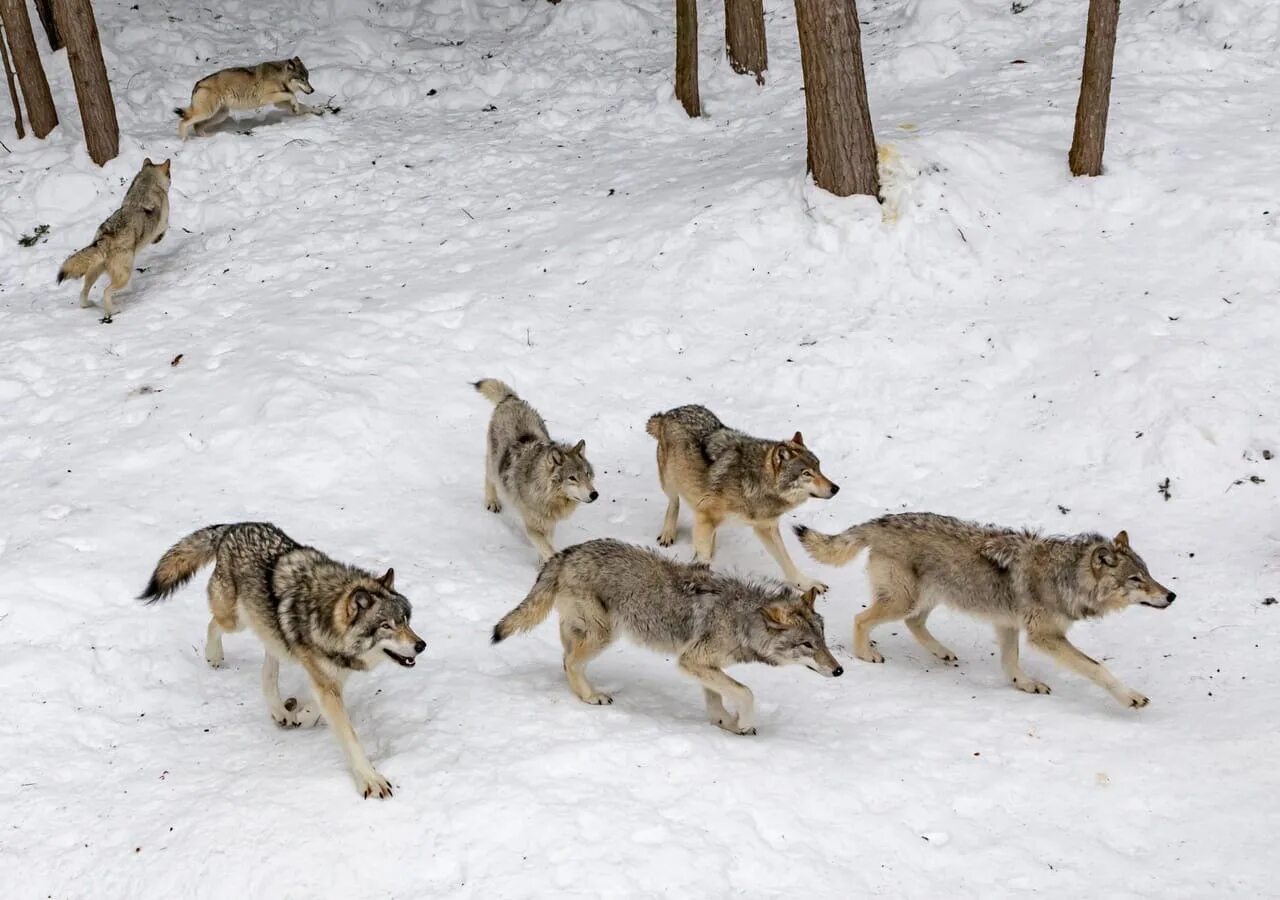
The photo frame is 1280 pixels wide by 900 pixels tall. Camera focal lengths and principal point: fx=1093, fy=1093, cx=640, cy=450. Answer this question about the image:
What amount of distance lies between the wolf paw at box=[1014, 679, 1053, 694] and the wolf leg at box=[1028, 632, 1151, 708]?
10.3 inches

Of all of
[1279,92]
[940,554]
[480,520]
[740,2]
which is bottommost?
[480,520]

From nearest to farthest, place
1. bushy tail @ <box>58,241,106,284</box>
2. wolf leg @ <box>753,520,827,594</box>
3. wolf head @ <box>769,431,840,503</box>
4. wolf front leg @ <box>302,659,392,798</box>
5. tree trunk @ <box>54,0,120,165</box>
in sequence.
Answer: wolf front leg @ <box>302,659,392,798</box>
wolf head @ <box>769,431,840,503</box>
wolf leg @ <box>753,520,827,594</box>
bushy tail @ <box>58,241,106,284</box>
tree trunk @ <box>54,0,120,165</box>

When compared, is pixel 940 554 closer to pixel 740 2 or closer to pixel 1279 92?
pixel 1279 92

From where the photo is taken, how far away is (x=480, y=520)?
35.1 ft

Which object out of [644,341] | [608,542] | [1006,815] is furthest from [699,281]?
[1006,815]

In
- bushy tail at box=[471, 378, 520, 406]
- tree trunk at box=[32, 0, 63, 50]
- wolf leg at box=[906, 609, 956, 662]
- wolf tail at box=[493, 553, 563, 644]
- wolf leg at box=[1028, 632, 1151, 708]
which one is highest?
tree trunk at box=[32, 0, 63, 50]

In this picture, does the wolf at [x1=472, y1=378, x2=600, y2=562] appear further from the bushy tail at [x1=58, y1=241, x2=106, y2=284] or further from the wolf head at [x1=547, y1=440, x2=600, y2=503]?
the bushy tail at [x1=58, y1=241, x2=106, y2=284]

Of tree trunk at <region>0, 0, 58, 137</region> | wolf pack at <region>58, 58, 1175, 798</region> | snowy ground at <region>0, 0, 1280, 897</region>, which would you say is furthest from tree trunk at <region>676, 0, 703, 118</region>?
tree trunk at <region>0, 0, 58, 137</region>

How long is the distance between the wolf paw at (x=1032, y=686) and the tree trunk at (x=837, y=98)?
7156 millimetres

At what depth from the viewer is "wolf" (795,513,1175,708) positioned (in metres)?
8.08

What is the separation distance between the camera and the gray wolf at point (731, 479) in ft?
31.8

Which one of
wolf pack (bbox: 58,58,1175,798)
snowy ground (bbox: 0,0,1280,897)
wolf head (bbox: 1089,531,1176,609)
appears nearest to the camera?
snowy ground (bbox: 0,0,1280,897)

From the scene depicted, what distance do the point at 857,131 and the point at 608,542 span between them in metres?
7.37

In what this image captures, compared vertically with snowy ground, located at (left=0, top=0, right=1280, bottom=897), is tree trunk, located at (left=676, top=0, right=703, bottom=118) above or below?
above
